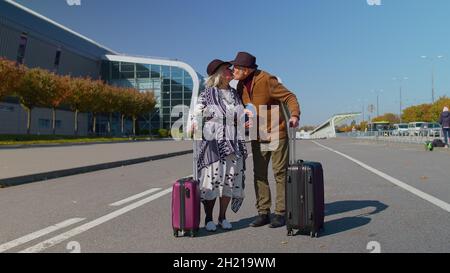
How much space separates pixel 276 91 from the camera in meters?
5.09

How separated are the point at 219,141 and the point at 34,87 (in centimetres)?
3539

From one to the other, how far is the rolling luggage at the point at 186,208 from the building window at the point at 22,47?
51.1 meters

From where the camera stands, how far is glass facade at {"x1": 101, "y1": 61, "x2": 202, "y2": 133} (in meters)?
64.1

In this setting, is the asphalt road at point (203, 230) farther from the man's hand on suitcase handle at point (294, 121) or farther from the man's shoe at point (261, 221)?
the man's hand on suitcase handle at point (294, 121)

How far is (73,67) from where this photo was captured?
61.2 m

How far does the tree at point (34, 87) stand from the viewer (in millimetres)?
36281

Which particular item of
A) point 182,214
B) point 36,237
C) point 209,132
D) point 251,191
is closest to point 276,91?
point 209,132

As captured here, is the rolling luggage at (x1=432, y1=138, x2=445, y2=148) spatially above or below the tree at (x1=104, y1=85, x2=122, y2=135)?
below

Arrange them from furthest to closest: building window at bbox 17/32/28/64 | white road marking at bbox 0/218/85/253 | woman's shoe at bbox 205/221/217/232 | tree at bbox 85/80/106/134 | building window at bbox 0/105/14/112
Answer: building window at bbox 17/32/28/64 → tree at bbox 85/80/106/134 → building window at bbox 0/105/14/112 → woman's shoe at bbox 205/221/217/232 → white road marking at bbox 0/218/85/253

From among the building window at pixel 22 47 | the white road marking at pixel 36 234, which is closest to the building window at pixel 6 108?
the building window at pixel 22 47

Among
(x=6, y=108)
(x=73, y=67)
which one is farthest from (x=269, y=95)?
(x=73, y=67)

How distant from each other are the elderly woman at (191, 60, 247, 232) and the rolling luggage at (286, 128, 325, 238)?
62 centimetres

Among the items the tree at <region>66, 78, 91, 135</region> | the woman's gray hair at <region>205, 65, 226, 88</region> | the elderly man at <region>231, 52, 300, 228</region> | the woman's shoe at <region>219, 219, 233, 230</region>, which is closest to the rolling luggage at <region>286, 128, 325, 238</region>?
the elderly man at <region>231, 52, 300, 228</region>

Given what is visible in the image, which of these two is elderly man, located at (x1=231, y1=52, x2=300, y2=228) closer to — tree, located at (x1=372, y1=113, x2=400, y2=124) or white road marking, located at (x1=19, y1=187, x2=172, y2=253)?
white road marking, located at (x1=19, y1=187, x2=172, y2=253)
